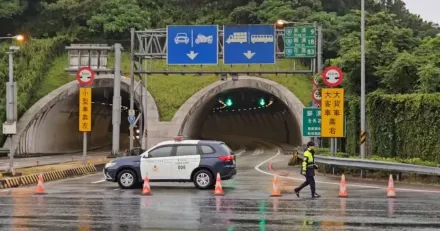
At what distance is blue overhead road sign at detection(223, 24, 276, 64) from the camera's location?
39812 mm

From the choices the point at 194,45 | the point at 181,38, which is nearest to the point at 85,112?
the point at 181,38

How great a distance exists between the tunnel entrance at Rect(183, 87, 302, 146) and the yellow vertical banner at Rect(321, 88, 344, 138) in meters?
34.8

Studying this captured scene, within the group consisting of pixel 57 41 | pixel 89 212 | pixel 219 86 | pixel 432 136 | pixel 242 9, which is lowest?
pixel 89 212

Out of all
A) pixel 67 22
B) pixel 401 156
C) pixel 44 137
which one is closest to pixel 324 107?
pixel 401 156

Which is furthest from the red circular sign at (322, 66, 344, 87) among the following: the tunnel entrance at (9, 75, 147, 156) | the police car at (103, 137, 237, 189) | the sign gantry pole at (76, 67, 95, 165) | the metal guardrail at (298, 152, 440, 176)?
the tunnel entrance at (9, 75, 147, 156)

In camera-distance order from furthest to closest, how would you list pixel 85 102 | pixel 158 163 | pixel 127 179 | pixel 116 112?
pixel 116 112
pixel 85 102
pixel 127 179
pixel 158 163

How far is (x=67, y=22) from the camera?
240ft

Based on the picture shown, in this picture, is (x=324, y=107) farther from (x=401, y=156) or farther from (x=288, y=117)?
(x=288, y=117)

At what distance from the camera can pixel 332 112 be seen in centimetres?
2920

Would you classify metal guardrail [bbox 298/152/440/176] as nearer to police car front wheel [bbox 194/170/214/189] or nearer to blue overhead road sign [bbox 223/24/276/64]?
police car front wheel [bbox 194/170/214/189]

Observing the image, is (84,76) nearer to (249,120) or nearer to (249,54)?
(249,54)

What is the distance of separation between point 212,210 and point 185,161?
644 cm

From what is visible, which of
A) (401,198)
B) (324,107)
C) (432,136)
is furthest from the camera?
(324,107)

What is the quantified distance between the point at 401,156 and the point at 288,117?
39063mm
